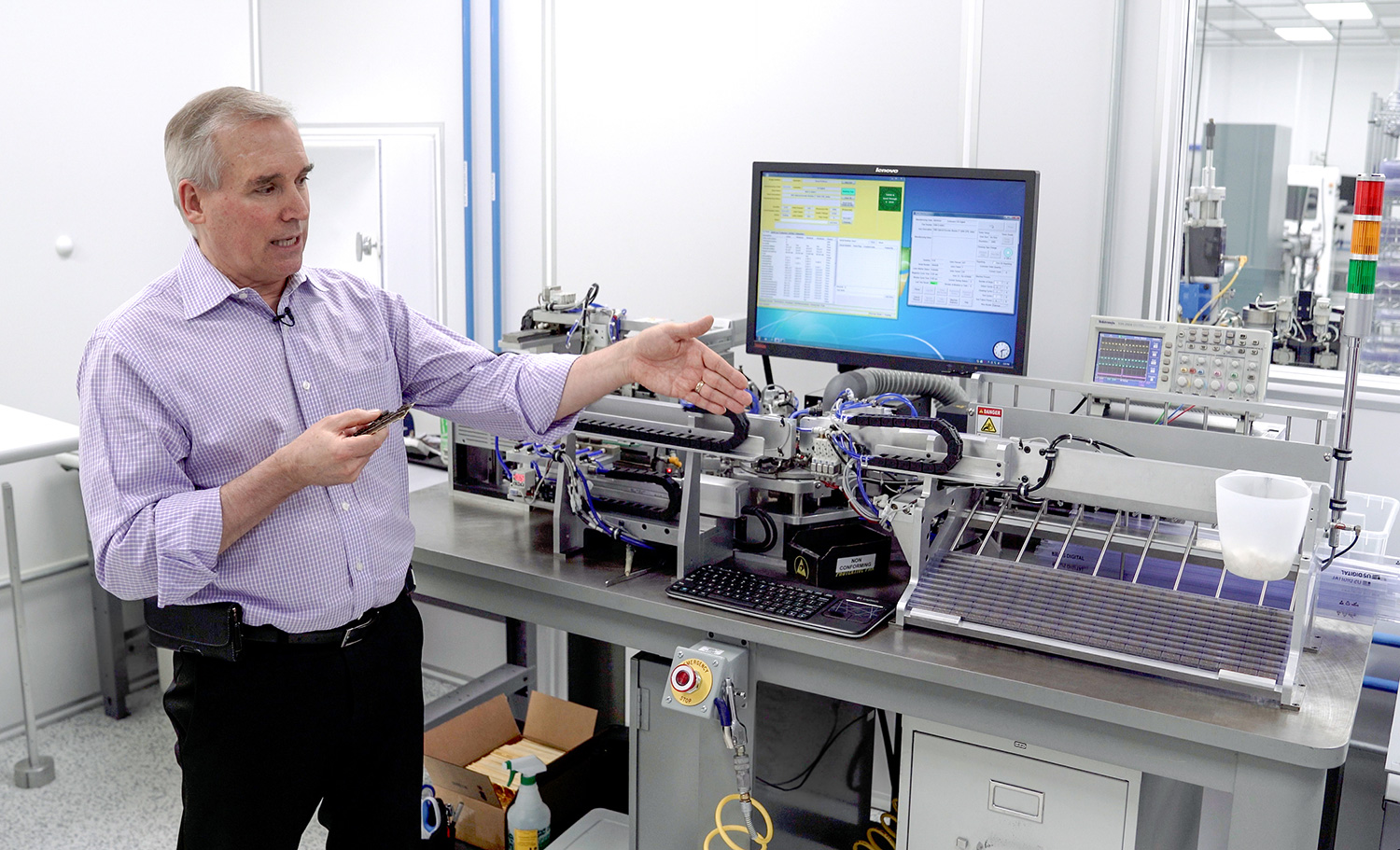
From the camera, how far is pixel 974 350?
2256 millimetres

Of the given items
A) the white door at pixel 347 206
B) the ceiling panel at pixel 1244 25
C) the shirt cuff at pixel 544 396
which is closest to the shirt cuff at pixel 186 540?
the shirt cuff at pixel 544 396

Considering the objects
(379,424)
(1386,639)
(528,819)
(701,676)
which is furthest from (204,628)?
(1386,639)

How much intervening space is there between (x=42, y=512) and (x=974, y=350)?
8.65 feet

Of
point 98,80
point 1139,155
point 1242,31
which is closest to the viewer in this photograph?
point 1139,155

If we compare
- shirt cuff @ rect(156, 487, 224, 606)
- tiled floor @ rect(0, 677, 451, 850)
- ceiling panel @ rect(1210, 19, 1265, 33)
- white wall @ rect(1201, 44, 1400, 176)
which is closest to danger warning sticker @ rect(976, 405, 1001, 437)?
shirt cuff @ rect(156, 487, 224, 606)

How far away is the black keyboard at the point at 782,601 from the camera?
1849mm

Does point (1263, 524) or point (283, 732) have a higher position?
point (1263, 524)

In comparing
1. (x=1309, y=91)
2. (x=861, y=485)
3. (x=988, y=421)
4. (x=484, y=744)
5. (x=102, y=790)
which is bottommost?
(x=102, y=790)

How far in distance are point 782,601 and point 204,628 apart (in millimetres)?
915

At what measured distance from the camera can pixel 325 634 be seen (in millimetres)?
1729

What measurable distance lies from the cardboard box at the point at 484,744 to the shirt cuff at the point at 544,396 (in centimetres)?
84

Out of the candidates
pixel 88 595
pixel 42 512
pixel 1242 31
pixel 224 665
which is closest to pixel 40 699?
pixel 88 595

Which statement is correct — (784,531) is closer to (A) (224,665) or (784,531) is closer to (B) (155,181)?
(A) (224,665)

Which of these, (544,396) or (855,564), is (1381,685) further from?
(544,396)
